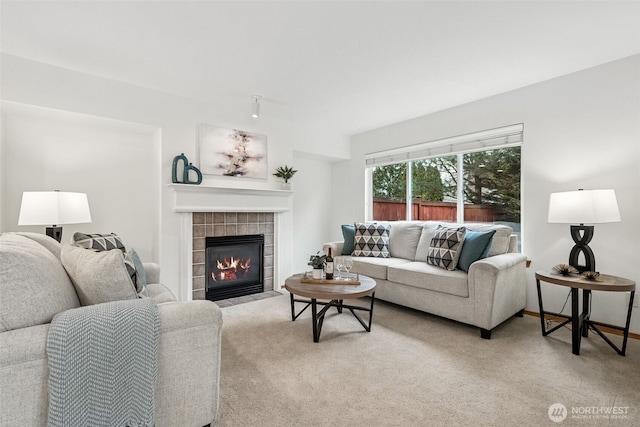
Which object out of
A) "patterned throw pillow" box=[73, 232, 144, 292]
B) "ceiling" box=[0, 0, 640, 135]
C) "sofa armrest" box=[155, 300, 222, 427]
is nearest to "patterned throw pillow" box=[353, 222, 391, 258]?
"ceiling" box=[0, 0, 640, 135]

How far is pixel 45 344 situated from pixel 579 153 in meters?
4.09

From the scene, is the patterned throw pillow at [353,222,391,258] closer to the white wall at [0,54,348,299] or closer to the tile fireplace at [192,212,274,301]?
the white wall at [0,54,348,299]

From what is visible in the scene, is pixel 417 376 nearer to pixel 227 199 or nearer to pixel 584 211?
pixel 584 211

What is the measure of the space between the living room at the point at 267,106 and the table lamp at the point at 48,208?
0.72m

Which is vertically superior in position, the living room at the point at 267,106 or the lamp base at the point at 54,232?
the living room at the point at 267,106

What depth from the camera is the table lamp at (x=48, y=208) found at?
7.88 ft

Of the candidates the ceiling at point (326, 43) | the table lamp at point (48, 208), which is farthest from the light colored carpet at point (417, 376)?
the ceiling at point (326, 43)

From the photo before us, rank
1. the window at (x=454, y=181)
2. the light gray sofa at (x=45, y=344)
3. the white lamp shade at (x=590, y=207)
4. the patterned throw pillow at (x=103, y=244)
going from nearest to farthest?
the light gray sofa at (x=45, y=344)
the patterned throw pillow at (x=103, y=244)
the white lamp shade at (x=590, y=207)
the window at (x=454, y=181)

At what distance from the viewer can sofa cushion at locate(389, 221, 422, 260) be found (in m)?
3.82

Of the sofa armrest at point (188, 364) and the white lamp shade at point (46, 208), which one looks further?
the white lamp shade at point (46, 208)

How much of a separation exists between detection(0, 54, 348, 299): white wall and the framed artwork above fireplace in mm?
82

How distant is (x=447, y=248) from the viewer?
10.2 feet

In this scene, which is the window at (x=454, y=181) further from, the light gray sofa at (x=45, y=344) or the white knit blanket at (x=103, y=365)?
the white knit blanket at (x=103, y=365)

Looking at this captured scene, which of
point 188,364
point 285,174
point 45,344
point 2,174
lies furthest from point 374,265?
point 2,174
